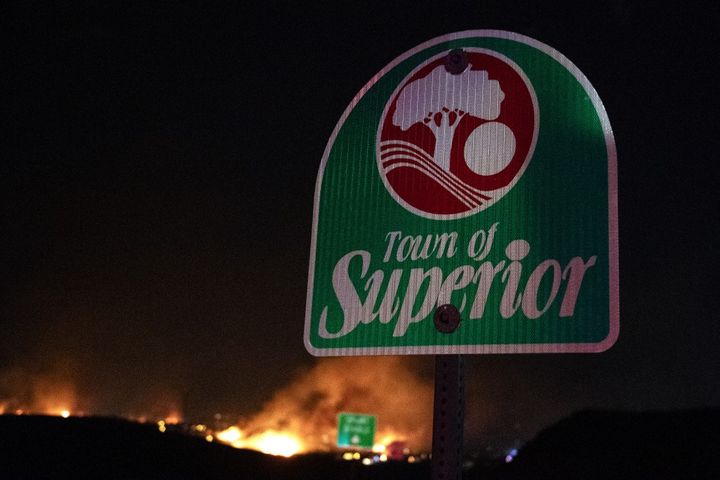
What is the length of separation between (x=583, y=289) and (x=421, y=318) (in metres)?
1.05

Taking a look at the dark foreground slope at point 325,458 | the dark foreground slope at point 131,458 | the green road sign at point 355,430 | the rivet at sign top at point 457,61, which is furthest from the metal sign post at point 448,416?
the dark foreground slope at point 325,458

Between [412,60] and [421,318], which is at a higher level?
[412,60]

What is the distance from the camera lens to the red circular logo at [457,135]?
4.96 meters

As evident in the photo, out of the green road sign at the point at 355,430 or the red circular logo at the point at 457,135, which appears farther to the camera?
the green road sign at the point at 355,430

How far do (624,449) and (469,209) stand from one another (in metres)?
103

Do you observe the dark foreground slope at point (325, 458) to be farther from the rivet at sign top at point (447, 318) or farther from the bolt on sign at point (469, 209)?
the rivet at sign top at point (447, 318)

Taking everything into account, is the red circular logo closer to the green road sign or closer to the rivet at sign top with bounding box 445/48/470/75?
the rivet at sign top with bounding box 445/48/470/75

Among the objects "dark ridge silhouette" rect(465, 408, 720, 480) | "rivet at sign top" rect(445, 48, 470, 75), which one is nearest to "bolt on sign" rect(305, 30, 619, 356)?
"rivet at sign top" rect(445, 48, 470, 75)

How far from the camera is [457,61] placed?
524 cm

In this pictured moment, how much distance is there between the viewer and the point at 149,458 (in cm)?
9044

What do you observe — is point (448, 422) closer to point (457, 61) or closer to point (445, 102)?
point (445, 102)

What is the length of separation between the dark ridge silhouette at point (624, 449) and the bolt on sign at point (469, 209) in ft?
274

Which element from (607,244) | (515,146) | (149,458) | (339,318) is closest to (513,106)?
(515,146)

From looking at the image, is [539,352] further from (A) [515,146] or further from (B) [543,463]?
(B) [543,463]
